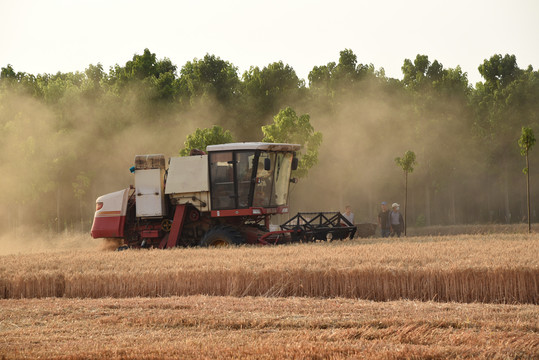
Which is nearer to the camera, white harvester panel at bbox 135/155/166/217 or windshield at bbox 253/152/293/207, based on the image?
windshield at bbox 253/152/293/207

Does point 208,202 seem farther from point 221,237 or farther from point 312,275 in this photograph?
point 312,275

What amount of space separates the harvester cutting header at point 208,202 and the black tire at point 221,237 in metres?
0.03

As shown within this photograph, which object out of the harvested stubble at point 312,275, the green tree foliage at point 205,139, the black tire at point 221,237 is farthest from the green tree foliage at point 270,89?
the harvested stubble at point 312,275

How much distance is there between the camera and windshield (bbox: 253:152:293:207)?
17891 millimetres

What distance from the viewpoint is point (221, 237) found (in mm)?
17016

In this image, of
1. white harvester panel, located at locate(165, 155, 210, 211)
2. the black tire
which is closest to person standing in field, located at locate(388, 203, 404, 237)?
the black tire

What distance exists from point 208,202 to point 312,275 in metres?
7.95

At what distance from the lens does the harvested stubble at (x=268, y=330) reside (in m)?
6.00

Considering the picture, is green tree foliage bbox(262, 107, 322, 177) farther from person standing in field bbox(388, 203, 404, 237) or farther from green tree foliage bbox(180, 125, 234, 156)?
person standing in field bbox(388, 203, 404, 237)

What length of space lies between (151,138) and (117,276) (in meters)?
30.2

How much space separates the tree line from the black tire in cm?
2274

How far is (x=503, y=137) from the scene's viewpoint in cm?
4091

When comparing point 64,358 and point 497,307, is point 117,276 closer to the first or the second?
point 64,358

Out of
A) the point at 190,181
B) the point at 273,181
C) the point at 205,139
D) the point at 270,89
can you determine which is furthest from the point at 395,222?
the point at 270,89
